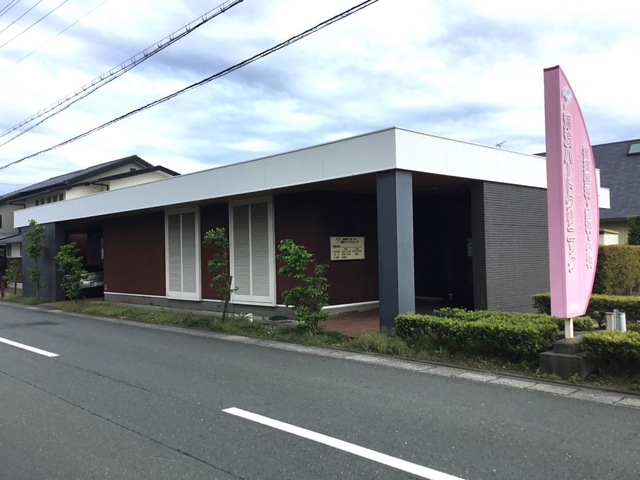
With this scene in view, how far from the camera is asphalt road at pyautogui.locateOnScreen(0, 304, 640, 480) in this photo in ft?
13.4

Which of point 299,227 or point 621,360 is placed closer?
point 621,360

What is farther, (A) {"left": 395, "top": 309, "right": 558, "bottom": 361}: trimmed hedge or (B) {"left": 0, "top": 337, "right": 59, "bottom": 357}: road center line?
(B) {"left": 0, "top": 337, "right": 59, "bottom": 357}: road center line

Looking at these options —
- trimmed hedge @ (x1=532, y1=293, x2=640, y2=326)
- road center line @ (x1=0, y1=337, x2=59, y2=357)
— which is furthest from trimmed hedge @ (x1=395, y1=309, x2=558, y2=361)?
road center line @ (x1=0, y1=337, x2=59, y2=357)

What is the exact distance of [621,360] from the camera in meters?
6.54

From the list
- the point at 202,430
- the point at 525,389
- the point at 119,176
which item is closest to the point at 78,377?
the point at 202,430

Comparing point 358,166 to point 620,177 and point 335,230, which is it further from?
point 620,177

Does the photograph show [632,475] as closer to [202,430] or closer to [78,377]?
[202,430]

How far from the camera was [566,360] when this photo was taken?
6895 millimetres

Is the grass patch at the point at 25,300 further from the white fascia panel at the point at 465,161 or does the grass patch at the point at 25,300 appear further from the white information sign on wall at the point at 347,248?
the white fascia panel at the point at 465,161

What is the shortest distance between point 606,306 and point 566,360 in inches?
191

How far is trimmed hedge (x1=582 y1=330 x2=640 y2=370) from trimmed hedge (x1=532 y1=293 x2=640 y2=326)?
399cm

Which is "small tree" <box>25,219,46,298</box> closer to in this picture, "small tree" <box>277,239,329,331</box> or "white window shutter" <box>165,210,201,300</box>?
"white window shutter" <box>165,210,201,300</box>

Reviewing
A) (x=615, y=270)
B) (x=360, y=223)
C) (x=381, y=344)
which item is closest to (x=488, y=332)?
(x=381, y=344)

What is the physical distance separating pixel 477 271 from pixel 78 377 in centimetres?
823
